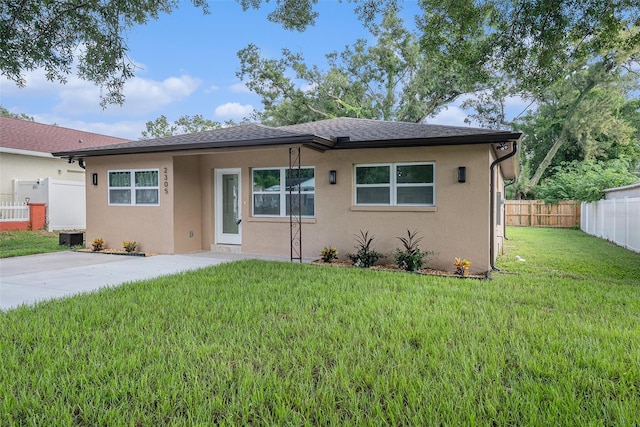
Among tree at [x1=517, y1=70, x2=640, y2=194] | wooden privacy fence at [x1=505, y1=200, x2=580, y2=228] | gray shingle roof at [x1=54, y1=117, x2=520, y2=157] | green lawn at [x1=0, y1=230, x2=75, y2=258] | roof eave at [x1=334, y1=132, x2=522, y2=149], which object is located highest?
tree at [x1=517, y1=70, x2=640, y2=194]

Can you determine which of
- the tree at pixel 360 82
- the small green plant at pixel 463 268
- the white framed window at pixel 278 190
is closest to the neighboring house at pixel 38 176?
the white framed window at pixel 278 190

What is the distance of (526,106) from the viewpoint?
2988 centimetres

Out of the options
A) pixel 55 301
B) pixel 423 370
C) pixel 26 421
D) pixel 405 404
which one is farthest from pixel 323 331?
pixel 55 301

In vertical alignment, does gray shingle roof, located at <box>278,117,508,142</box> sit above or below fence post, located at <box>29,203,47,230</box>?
above

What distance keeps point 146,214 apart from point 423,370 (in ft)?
31.0

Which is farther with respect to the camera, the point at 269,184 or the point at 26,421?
the point at 269,184

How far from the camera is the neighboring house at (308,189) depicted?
326 inches

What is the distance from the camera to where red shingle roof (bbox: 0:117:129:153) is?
55.7ft

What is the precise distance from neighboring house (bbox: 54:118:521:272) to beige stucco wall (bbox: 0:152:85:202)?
24.6ft

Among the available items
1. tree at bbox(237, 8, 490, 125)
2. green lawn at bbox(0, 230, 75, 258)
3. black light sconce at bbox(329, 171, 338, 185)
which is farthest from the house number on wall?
tree at bbox(237, 8, 490, 125)

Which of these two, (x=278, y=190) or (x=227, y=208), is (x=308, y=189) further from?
(x=227, y=208)

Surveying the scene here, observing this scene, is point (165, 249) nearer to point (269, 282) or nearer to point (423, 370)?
point (269, 282)

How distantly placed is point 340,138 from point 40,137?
17.1 m

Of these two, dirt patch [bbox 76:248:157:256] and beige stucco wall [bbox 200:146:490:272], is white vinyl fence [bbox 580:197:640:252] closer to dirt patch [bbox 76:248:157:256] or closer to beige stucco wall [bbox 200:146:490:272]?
beige stucco wall [bbox 200:146:490:272]
